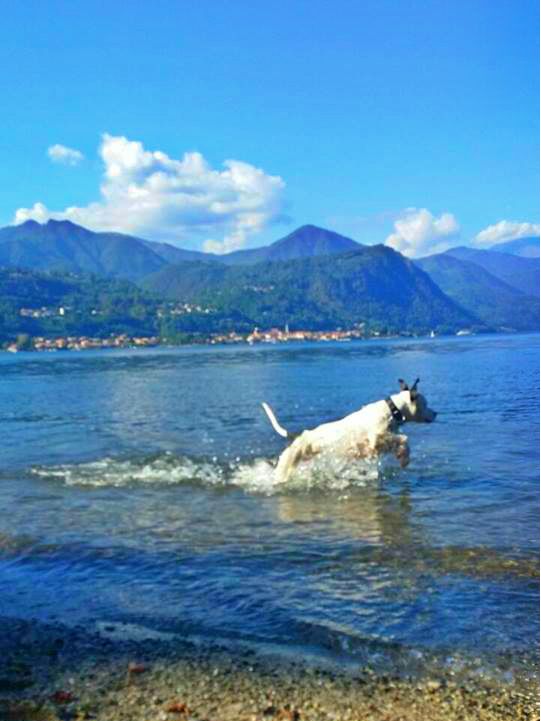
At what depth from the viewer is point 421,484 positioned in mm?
13672

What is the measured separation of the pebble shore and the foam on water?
23.9 feet

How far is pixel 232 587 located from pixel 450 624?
2.41 meters

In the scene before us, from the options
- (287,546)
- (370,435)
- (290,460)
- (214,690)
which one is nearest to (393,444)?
(370,435)

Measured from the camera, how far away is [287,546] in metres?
9.54

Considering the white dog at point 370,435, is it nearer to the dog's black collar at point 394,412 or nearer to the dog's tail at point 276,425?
the dog's black collar at point 394,412

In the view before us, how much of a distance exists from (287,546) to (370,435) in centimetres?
426

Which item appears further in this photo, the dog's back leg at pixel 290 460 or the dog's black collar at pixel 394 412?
the dog's back leg at pixel 290 460

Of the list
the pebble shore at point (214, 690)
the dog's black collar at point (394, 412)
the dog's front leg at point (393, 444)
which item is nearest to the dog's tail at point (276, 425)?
the dog's front leg at point (393, 444)

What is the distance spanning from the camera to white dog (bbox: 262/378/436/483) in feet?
43.8

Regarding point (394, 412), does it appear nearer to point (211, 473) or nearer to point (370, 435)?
point (370, 435)

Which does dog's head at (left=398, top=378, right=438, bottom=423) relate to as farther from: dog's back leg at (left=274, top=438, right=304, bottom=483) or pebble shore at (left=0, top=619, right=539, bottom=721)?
pebble shore at (left=0, top=619, right=539, bottom=721)

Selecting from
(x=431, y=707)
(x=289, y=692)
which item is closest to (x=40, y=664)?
(x=289, y=692)

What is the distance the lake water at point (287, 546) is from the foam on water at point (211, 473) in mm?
44

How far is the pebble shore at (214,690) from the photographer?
16.9ft
